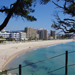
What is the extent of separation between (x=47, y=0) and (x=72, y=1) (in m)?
0.94

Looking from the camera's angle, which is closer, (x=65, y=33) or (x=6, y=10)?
(x=65, y=33)

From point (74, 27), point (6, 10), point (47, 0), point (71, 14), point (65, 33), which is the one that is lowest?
point (65, 33)

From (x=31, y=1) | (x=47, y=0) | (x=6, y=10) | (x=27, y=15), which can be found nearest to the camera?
(x=6, y=10)

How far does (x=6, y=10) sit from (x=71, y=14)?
1.83 metres

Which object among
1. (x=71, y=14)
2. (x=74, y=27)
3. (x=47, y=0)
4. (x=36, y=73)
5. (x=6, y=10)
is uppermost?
(x=47, y=0)

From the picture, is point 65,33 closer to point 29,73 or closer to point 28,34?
point 29,73

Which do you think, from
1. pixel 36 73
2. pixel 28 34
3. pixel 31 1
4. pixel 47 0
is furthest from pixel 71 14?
pixel 28 34

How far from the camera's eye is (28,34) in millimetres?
57031

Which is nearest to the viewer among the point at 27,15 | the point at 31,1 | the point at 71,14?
the point at 71,14

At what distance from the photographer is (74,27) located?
192 cm

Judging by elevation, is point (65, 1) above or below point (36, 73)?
above

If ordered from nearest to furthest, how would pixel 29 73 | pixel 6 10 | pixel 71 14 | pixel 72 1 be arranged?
pixel 72 1, pixel 71 14, pixel 6 10, pixel 29 73

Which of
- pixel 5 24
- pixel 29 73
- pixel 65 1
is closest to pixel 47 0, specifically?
pixel 65 1

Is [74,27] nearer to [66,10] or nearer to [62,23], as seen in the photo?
[62,23]
